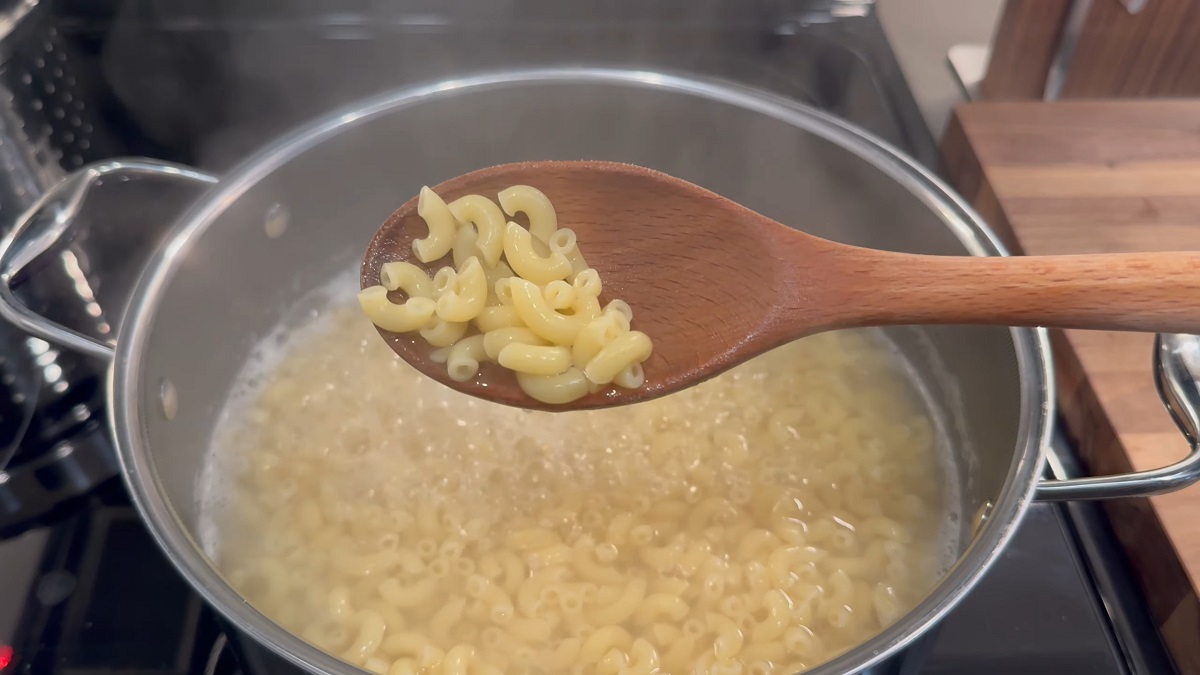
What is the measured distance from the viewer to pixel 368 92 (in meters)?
1.76

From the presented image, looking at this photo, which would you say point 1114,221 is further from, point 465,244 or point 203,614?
point 203,614

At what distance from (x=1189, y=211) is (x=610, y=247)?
41.7 inches

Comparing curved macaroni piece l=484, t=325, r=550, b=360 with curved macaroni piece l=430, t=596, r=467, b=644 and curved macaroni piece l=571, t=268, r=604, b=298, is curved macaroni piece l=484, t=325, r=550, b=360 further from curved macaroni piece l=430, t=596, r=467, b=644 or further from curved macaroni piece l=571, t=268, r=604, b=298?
curved macaroni piece l=430, t=596, r=467, b=644

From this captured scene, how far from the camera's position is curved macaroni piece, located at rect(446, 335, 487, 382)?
1135mm

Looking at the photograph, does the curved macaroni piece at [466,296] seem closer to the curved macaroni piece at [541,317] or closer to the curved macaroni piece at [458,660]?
the curved macaroni piece at [541,317]

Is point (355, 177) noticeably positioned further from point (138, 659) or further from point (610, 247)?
point (138, 659)

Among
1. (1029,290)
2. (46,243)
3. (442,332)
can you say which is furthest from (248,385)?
(1029,290)

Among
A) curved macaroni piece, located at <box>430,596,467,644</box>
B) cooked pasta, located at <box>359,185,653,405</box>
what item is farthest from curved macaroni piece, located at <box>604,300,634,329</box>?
curved macaroni piece, located at <box>430,596,467,644</box>

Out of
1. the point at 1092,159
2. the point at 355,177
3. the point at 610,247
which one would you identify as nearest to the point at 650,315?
the point at 610,247

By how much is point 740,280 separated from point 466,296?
350 mm

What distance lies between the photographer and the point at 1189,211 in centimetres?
153

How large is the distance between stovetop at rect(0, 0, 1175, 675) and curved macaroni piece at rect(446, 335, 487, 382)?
0.40 metres

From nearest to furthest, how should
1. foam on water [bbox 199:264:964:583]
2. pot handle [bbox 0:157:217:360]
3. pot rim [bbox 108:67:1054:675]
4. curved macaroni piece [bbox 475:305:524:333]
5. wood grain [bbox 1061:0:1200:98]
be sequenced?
pot rim [bbox 108:67:1054:675]
pot handle [bbox 0:157:217:360]
curved macaroni piece [bbox 475:305:524:333]
foam on water [bbox 199:264:964:583]
wood grain [bbox 1061:0:1200:98]

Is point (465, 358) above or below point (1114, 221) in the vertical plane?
above
